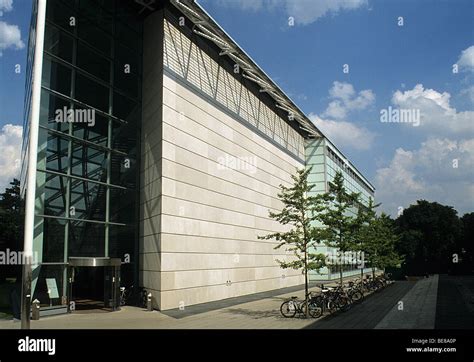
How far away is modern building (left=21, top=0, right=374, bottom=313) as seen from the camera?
63.4 ft

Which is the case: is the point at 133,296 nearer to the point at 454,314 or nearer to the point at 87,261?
the point at 87,261

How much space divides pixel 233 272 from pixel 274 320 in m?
10.7

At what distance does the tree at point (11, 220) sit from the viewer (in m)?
25.4

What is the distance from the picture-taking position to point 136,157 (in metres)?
23.4

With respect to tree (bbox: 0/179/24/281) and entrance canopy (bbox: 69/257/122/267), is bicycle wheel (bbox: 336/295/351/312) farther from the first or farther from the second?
tree (bbox: 0/179/24/281)

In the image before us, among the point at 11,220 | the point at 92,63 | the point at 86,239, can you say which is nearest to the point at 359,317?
the point at 86,239

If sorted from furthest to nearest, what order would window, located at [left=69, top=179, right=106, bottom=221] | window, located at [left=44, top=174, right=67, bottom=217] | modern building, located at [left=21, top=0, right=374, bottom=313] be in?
window, located at [left=69, top=179, right=106, bottom=221] → modern building, located at [left=21, top=0, right=374, bottom=313] → window, located at [left=44, top=174, right=67, bottom=217]

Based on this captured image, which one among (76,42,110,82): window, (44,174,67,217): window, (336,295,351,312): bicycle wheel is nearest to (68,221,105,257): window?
(44,174,67,217): window

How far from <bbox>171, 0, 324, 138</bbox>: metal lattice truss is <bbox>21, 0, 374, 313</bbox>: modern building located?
11 cm

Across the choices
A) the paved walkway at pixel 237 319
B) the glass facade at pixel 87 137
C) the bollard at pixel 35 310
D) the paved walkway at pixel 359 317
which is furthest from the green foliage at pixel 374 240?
the bollard at pixel 35 310

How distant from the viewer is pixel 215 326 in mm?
15219

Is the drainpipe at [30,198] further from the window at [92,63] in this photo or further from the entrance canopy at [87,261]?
the window at [92,63]

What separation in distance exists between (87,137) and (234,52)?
11.1 m
